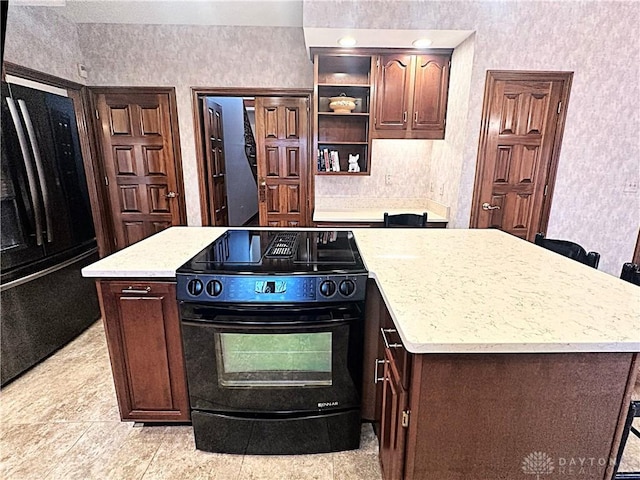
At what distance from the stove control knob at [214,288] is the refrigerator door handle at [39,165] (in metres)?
1.68

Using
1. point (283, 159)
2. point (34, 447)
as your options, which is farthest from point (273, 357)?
point (283, 159)

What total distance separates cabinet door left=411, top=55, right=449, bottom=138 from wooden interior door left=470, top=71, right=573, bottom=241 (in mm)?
412

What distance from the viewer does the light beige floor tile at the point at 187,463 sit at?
1541 millimetres

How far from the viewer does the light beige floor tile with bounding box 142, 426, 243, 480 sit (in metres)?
1.54

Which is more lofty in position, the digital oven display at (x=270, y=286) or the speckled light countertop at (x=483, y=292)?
the speckled light countertop at (x=483, y=292)

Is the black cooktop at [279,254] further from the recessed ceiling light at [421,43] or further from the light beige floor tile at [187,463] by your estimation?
the recessed ceiling light at [421,43]

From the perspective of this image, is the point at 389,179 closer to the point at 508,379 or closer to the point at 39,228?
the point at 508,379

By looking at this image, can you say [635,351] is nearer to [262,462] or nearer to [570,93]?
[262,462]

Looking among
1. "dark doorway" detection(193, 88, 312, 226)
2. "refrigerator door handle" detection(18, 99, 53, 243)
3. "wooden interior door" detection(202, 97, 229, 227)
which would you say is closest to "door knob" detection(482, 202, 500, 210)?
"dark doorway" detection(193, 88, 312, 226)

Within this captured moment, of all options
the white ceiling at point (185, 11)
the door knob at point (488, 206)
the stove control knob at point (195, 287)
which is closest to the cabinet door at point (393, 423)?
the stove control knob at point (195, 287)

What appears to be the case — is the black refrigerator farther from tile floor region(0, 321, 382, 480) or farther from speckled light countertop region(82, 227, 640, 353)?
speckled light countertop region(82, 227, 640, 353)

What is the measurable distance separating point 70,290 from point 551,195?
4157mm

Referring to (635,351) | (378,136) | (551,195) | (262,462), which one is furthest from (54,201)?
(551,195)

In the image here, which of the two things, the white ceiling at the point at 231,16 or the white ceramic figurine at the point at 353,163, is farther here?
the white ceramic figurine at the point at 353,163
